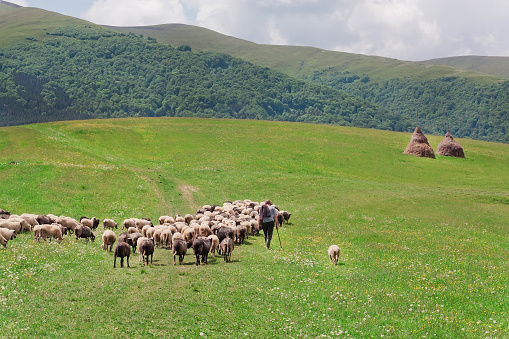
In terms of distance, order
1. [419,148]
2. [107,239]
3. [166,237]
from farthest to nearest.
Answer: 1. [419,148]
2. [166,237]
3. [107,239]

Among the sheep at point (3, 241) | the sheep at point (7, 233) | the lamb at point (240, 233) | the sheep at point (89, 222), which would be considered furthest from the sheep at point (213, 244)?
the sheep at point (89, 222)

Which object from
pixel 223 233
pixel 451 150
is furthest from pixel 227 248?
pixel 451 150

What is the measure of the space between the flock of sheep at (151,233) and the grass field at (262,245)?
83 centimetres

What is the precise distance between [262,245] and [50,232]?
12298 millimetres

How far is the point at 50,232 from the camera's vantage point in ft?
77.8

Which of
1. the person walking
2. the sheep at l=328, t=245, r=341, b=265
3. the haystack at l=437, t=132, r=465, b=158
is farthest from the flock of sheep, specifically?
the haystack at l=437, t=132, r=465, b=158

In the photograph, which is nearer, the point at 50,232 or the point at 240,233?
the point at 50,232

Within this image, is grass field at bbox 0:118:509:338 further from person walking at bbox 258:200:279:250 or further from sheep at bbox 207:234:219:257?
person walking at bbox 258:200:279:250

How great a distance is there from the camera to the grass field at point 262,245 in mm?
13188

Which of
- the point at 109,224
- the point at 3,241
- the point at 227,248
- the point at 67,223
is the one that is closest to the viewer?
the point at 3,241

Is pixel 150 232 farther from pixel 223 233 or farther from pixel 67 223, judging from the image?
pixel 67 223

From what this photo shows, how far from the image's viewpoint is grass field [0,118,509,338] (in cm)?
1319

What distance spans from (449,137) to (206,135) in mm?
44499

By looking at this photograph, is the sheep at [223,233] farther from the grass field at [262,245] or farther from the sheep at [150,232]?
the sheep at [150,232]
